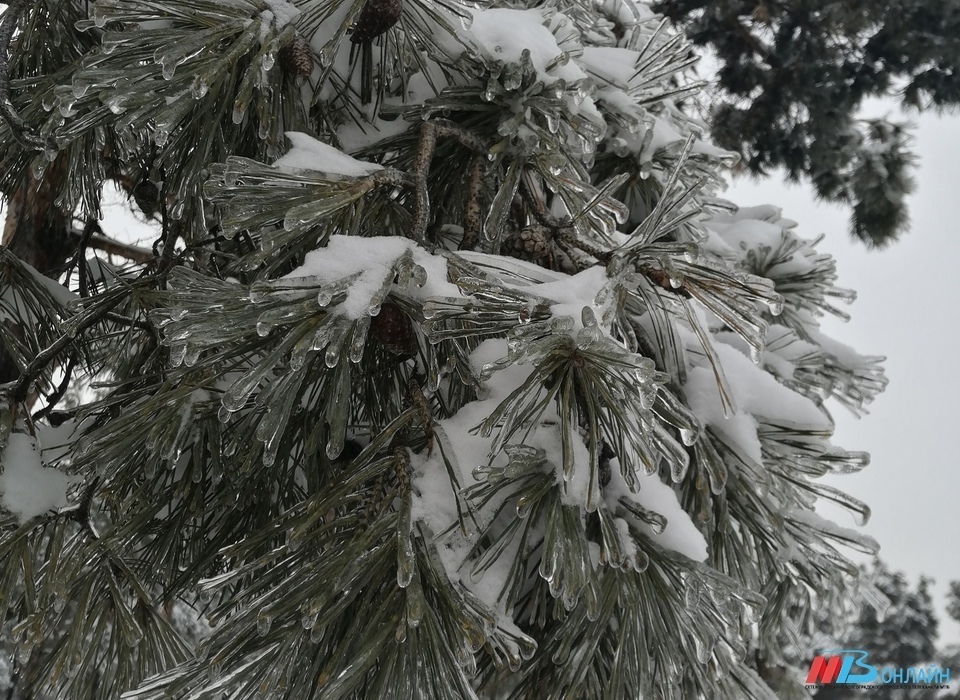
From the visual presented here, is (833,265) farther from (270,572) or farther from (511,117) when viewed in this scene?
(270,572)

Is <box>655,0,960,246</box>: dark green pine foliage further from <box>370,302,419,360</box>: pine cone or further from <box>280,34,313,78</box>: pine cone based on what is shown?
<box>370,302,419,360</box>: pine cone

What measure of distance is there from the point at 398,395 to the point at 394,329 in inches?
9.3

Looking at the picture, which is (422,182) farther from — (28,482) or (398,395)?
(28,482)

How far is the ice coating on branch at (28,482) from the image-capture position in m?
0.85

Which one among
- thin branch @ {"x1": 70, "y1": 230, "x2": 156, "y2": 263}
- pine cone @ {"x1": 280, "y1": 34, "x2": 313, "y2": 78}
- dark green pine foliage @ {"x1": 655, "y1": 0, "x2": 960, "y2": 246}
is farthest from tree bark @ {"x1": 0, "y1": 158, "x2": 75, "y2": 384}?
dark green pine foliage @ {"x1": 655, "y1": 0, "x2": 960, "y2": 246}

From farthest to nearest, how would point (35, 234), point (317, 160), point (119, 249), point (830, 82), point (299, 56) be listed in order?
point (830, 82) → point (119, 249) → point (35, 234) → point (299, 56) → point (317, 160)

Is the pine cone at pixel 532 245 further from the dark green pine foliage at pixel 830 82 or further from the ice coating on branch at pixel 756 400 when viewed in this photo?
the dark green pine foliage at pixel 830 82

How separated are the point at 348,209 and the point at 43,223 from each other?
1049 mm

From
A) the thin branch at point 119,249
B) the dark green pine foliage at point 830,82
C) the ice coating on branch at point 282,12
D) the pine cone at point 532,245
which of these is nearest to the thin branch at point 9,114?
the ice coating on branch at point 282,12

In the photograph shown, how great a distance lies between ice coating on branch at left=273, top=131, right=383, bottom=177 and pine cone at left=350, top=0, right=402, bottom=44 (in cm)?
19

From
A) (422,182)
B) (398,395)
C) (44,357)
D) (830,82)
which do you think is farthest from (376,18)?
(830,82)

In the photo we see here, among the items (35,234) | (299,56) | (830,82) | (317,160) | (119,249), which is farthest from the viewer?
(830,82)

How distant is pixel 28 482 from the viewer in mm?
867

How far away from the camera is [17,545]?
81 cm
